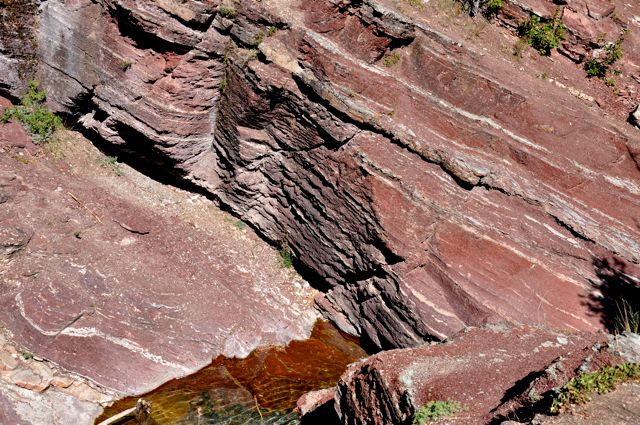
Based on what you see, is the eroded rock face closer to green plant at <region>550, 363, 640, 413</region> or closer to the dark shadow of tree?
the dark shadow of tree

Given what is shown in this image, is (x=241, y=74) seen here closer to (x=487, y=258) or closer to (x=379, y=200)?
(x=379, y=200)

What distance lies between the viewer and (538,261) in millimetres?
10406

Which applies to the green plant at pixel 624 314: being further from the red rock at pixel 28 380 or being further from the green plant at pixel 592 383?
the red rock at pixel 28 380

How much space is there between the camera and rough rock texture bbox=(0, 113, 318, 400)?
9.87 m

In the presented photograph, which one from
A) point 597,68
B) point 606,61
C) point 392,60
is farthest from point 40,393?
point 606,61

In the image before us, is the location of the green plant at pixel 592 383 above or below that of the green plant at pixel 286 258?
above

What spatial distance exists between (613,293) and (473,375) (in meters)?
4.42

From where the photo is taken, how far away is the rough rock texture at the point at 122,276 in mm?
9867

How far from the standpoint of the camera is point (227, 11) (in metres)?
→ 11.3

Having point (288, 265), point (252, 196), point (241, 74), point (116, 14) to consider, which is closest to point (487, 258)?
point (288, 265)

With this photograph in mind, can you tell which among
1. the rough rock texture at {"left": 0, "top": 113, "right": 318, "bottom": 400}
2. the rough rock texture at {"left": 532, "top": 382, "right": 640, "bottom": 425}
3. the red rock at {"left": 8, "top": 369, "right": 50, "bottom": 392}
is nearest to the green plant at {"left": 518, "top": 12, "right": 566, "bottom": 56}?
the rough rock texture at {"left": 0, "top": 113, "right": 318, "bottom": 400}

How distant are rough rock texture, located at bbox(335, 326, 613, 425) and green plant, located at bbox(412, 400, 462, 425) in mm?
85

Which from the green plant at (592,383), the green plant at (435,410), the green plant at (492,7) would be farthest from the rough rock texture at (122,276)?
the green plant at (492,7)

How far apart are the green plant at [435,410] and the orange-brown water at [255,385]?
3.72 m
